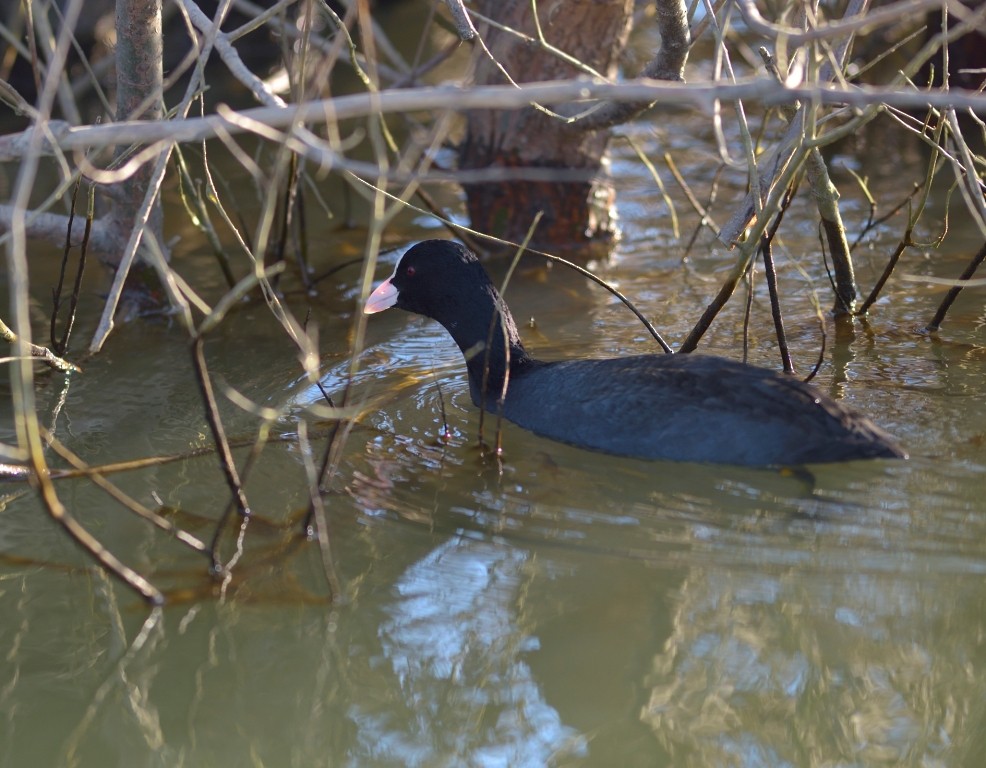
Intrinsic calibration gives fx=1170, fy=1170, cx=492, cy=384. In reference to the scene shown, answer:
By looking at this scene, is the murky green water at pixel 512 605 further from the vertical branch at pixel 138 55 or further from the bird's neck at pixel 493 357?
the vertical branch at pixel 138 55

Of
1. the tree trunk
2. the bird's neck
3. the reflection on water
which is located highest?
the tree trunk

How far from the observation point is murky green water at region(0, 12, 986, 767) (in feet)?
8.48

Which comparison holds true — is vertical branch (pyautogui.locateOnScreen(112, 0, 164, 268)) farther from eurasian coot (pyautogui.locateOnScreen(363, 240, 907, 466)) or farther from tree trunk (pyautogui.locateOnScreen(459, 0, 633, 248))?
tree trunk (pyautogui.locateOnScreen(459, 0, 633, 248))

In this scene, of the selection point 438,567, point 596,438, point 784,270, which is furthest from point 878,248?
point 438,567

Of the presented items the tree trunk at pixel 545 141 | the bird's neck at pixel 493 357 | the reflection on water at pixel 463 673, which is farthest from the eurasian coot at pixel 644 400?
the tree trunk at pixel 545 141

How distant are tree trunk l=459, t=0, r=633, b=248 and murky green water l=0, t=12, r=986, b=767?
6.86 ft

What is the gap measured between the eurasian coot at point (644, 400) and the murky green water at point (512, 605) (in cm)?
8

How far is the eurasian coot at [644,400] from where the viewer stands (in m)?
3.62

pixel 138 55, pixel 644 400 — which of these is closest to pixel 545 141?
pixel 138 55

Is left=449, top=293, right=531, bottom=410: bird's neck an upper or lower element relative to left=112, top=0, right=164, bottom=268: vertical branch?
lower

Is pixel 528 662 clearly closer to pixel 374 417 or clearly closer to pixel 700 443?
pixel 700 443

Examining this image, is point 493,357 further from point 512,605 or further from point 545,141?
point 545,141

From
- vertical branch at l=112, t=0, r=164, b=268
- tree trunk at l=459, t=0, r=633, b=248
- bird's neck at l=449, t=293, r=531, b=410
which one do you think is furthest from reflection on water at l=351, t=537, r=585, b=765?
tree trunk at l=459, t=0, r=633, b=248

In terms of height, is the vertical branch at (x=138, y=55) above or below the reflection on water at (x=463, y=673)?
above
